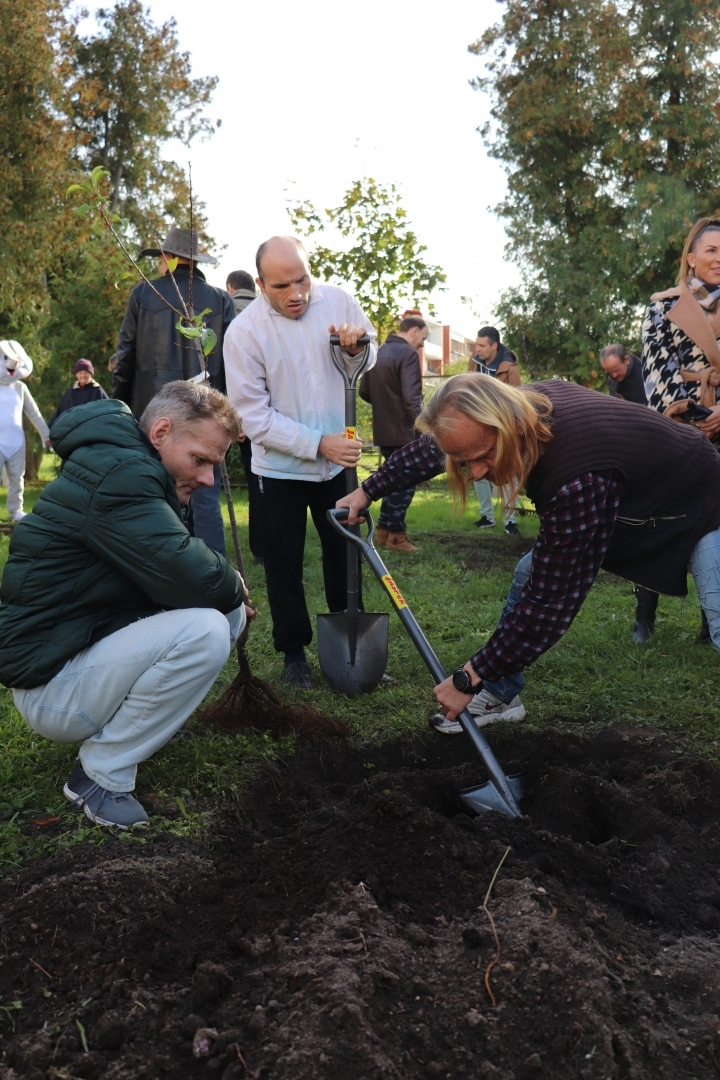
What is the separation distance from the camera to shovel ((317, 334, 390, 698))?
4.33 m

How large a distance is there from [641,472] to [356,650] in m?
1.71

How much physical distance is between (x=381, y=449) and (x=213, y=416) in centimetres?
593

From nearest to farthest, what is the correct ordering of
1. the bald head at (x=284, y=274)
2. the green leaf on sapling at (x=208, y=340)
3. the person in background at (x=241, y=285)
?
1. the green leaf on sapling at (x=208, y=340)
2. the bald head at (x=284, y=274)
3. the person in background at (x=241, y=285)

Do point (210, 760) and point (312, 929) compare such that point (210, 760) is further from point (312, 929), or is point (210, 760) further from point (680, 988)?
point (680, 988)

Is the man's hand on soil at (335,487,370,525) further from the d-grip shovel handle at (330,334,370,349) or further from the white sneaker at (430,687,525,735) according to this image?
the white sneaker at (430,687,525,735)

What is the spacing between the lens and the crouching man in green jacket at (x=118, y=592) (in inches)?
113

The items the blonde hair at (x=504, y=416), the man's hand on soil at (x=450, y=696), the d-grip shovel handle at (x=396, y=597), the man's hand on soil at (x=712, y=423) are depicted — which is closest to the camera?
the blonde hair at (x=504, y=416)

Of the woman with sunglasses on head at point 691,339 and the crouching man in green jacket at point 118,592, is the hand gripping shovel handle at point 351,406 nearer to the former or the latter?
the crouching man in green jacket at point 118,592

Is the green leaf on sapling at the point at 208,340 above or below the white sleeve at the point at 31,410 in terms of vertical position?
above

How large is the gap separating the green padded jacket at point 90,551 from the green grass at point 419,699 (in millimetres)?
626

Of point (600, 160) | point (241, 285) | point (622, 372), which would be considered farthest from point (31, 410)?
point (600, 160)

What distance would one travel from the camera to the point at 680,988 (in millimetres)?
2240

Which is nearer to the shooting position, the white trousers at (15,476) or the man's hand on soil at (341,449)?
the man's hand on soil at (341,449)

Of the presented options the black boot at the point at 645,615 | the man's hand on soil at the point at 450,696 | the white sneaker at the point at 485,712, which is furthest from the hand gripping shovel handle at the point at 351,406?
the black boot at the point at 645,615
